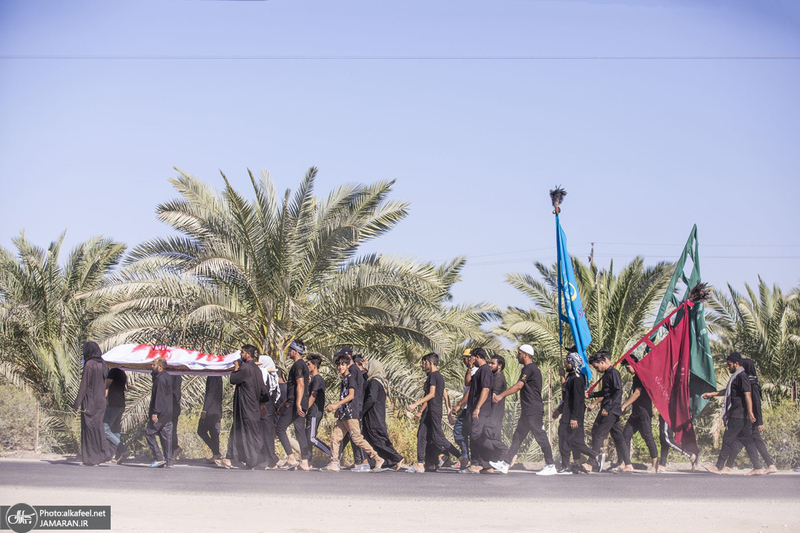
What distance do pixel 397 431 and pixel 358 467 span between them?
2168 millimetres

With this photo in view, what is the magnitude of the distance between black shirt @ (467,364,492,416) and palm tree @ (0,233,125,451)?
769 centimetres

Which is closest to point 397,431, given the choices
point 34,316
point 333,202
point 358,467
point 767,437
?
point 358,467

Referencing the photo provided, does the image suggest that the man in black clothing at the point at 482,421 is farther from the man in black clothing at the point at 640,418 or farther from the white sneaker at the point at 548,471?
the man in black clothing at the point at 640,418

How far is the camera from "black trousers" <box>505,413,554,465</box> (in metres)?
12.6

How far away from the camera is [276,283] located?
16.0 metres

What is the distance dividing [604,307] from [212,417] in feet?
36.0

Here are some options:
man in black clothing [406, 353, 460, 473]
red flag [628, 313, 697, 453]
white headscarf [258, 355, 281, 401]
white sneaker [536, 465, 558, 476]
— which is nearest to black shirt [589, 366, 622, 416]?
red flag [628, 313, 697, 453]

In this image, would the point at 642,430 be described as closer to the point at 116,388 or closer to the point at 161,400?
the point at 161,400

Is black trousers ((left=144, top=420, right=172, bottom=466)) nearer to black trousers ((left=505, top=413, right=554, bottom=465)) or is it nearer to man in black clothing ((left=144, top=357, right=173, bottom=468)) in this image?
man in black clothing ((left=144, top=357, right=173, bottom=468))

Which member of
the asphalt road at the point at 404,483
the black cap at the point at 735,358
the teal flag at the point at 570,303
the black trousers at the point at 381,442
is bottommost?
the asphalt road at the point at 404,483

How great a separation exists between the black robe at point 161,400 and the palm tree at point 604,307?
9.77 m

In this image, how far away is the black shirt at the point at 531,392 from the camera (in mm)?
12805

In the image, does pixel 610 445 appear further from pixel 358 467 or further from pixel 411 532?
pixel 411 532

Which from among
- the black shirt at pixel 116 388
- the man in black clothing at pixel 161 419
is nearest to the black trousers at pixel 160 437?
the man in black clothing at pixel 161 419
